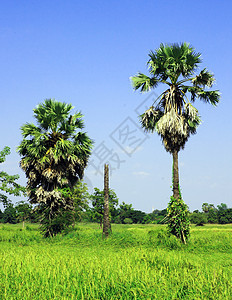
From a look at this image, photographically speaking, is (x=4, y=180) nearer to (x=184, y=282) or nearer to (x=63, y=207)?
(x=63, y=207)

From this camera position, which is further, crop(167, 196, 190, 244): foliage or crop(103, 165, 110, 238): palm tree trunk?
crop(103, 165, 110, 238): palm tree trunk

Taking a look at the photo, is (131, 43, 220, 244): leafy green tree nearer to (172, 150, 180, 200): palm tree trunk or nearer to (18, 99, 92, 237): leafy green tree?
(172, 150, 180, 200): palm tree trunk

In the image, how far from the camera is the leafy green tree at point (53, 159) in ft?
74.8

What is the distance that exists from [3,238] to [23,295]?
56.6 ft

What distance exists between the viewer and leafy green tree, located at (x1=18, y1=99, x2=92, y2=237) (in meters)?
22.8

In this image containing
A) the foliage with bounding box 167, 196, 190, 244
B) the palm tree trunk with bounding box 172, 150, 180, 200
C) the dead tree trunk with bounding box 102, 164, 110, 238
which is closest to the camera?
the foliage with bounding box 167, 196, 190, 244

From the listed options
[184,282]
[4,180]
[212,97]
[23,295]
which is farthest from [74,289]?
[4,180]

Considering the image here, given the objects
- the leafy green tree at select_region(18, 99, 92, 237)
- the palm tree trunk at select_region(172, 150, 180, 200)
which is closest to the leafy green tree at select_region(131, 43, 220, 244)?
the palm tree trunk at select_region(172, 150, 180, 200)

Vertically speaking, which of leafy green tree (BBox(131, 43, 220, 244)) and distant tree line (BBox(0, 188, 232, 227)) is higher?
leafy green tree (BBox(131, 43, 220, 244))

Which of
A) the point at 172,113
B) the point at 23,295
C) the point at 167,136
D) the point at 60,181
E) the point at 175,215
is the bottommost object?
the point at 23,295

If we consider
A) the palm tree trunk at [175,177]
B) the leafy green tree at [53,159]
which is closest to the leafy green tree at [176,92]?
the palm tree trunk at [175,177]

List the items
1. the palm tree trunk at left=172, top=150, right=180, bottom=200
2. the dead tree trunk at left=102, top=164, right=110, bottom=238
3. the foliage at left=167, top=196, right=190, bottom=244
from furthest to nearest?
the dead tree trunk at left=102, top=164, right=110, bottom=238
the palm tree trunk at left=172, top=150, right=180, bottom=200
the foliage at left=167, top=196, right=190, bottom=244

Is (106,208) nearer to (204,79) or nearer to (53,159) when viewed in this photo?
(53,159)

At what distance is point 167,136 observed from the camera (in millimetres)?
20266
